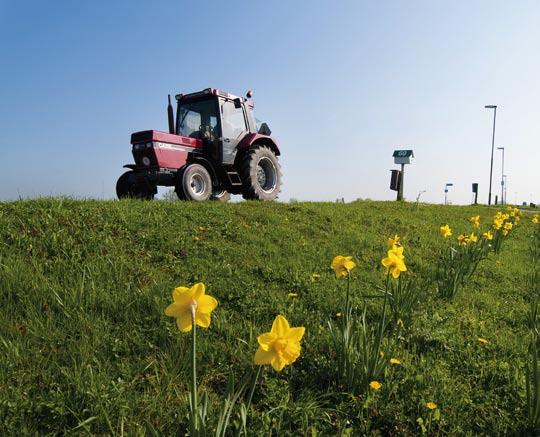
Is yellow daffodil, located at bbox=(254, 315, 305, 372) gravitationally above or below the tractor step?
below

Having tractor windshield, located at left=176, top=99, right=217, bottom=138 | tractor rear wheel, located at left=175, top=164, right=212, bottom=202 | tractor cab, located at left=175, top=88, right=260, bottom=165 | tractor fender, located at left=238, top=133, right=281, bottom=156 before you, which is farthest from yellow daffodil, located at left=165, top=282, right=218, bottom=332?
tractor fender, located at left=238, top=133, right=281, bottom=156

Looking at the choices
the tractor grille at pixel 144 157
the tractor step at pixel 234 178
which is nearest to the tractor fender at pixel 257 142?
the tractor step at pixel 234 178

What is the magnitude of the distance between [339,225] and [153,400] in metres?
4.71

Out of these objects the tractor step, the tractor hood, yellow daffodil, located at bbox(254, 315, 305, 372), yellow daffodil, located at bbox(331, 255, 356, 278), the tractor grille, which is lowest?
yellow daffodil, located at bbox(254, 315, 305, 372)

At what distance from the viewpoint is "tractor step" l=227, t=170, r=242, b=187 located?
8273 millimetres

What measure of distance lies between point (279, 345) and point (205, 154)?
Answer: 23.8 ft

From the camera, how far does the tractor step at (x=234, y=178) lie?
8273 millimetres

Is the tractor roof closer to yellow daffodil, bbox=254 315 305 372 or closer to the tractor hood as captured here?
the tractor hood

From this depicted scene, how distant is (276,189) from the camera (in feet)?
30.4

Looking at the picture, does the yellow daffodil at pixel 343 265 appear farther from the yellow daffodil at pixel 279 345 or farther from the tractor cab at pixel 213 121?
the tractor cab at pixel 213 121

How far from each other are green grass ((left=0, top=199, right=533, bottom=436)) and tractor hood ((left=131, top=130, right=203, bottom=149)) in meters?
2.39

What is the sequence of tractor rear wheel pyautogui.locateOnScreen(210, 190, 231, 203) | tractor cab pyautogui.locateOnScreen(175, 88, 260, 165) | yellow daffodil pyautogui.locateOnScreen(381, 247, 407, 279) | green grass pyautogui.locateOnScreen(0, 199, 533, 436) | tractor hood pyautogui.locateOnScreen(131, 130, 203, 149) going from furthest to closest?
tractor rear wheel pyautogui.locateOnScreen(210, 190, 231, 203)
tractor cab pyautogui.locateOnScreen(175, 88, 260, 165)
tractor hood pyautogui.locateOnScreen(131, 130, 203, 149)
yellow daffodil pyautogui.locateOnScreen(381, 247, 407, 279)
green grass pyautogui.locateOnScreen(0, 199, 533, 436)

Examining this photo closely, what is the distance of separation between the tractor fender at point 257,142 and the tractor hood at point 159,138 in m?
1.17

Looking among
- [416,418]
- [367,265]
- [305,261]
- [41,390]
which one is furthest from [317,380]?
[367,265]
